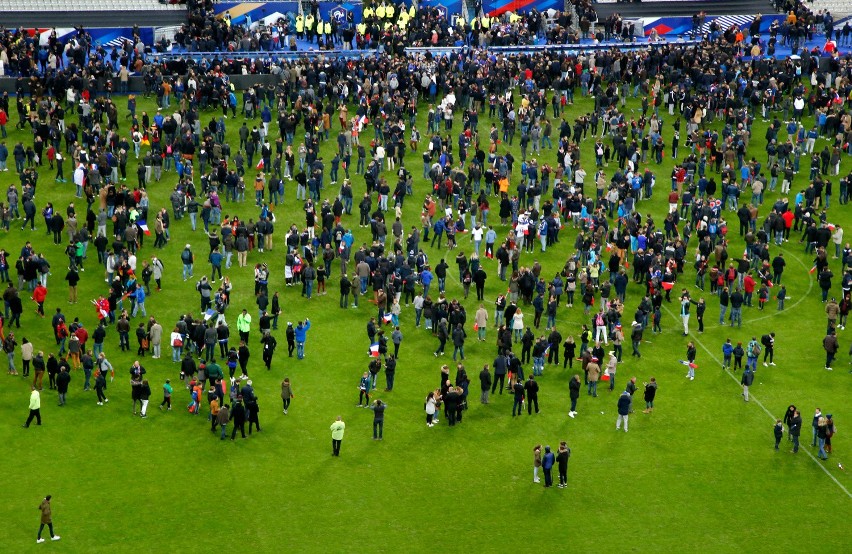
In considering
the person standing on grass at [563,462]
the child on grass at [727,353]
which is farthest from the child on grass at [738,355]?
the person standing on grass at [563,462]

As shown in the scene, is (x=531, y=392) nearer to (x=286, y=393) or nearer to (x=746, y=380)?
(x=746, y=380)

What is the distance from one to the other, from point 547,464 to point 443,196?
2218 cm

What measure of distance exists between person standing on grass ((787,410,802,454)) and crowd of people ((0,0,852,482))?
13.0ft

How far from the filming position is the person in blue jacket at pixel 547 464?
48406mm

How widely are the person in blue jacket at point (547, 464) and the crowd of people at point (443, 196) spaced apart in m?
0.09

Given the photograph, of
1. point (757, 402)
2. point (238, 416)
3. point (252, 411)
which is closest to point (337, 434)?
point (252, 411)

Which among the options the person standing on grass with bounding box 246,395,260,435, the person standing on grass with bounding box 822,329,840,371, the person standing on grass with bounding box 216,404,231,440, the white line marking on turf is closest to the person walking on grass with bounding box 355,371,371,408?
the person standing on grass with bounding box 246,395,260,435

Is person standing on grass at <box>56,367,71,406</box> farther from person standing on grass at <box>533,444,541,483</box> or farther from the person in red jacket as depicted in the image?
person standing on grass at <box>533,444,541,483</box>

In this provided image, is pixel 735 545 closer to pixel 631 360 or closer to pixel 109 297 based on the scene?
pixel 631 360

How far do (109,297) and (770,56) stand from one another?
44597 mm

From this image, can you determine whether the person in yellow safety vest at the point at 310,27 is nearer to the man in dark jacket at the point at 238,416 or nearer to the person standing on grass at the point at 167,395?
the person standing on grass at the point at 167,395

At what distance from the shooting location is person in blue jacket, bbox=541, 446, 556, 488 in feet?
159

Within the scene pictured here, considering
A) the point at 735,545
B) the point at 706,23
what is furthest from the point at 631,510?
the point at 706,23

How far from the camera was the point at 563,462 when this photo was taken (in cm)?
4859
